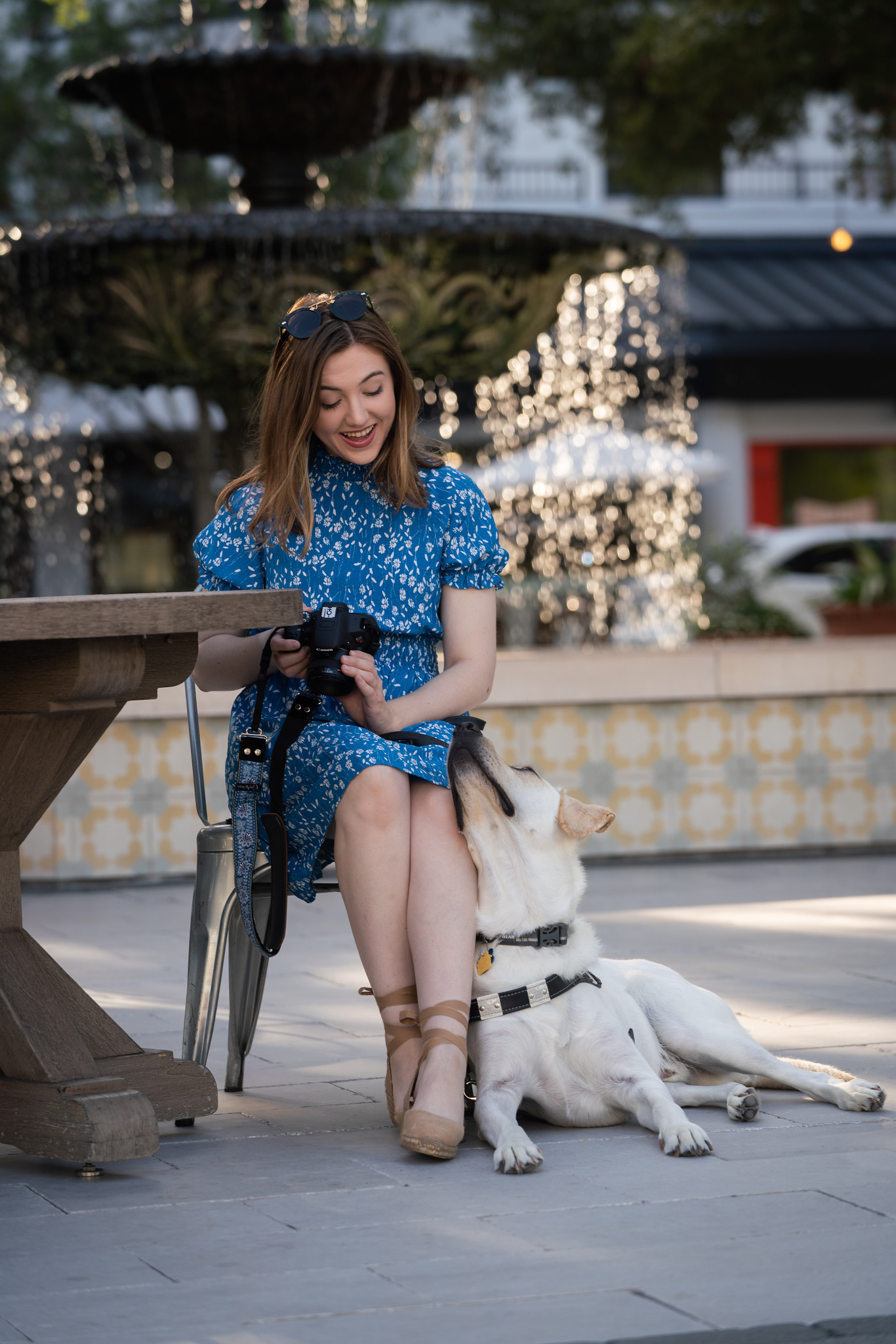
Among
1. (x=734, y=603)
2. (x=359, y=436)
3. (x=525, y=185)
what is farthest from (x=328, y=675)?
(x=525, y=185)

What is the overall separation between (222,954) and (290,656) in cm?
74

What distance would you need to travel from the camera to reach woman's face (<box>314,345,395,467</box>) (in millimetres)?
3707

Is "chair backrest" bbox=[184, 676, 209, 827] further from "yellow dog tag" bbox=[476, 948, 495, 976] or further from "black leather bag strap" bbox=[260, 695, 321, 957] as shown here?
"yellow dog tag" bbox=[476, 948, 495, 976]

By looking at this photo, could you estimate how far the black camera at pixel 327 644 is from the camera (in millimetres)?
3506

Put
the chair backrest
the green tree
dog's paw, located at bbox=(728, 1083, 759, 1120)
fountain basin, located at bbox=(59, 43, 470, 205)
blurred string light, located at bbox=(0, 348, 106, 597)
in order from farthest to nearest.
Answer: blurred string light, located at bbox=(0, 348, 106, 597)
the green tree
fountain basin, located at bbox=(59, 43, 470, 205)
the chair backrest
dog's paw, located at bbox=(728, 1083, 759, 1120)

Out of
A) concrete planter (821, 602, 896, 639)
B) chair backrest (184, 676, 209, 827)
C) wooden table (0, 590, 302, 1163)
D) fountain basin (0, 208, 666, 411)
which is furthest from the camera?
concrete planter (821, 602, 896, 639)

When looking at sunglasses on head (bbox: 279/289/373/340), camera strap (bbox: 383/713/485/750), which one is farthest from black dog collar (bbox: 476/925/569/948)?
sunglasses on head (bbox: 279/289/373/340)

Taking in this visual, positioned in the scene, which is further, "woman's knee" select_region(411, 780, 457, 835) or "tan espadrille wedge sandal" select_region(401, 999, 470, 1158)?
"woman's knee" select_region(411, 780, 457, 835)

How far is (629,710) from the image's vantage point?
7781mm

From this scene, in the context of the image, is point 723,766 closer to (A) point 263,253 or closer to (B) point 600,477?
(A) point 263,253

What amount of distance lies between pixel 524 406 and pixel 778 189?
680 centimetres

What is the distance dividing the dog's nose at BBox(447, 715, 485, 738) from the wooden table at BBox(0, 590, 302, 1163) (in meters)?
0.44

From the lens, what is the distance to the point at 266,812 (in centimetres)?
364

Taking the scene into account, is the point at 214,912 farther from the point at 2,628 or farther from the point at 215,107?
the point at 215,107
